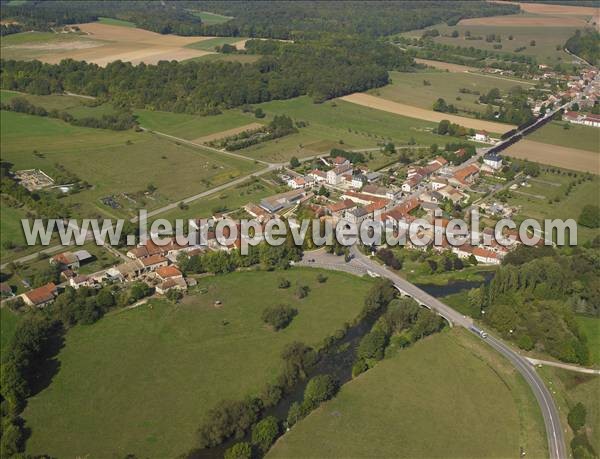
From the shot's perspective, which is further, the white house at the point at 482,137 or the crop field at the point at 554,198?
the white house at the point at 482,137

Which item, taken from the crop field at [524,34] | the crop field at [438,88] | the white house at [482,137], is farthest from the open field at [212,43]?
the white house at [482,137]

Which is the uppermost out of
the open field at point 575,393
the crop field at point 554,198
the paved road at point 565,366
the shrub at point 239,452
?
the crop field at point 554,198

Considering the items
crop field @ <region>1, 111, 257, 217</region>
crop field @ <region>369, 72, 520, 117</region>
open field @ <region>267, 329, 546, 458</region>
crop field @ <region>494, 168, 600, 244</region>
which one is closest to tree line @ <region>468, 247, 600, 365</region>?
open field @ <region>267, 329, 546, 458</region>

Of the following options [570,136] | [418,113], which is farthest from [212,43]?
[570,136]

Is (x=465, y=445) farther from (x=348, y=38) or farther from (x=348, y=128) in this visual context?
(x=348, y=38)

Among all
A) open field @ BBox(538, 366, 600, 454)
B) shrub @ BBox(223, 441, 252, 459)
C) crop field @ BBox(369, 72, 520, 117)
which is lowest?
open field @ BBox(538, 366, 600, 454)

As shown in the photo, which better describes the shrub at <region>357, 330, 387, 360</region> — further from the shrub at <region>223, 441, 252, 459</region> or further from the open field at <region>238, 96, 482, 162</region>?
the open field at <region>238, 96, 482, 162</region>

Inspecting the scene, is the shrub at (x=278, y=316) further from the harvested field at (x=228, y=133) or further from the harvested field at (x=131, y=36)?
the harvested field at (x=131, y=36)
